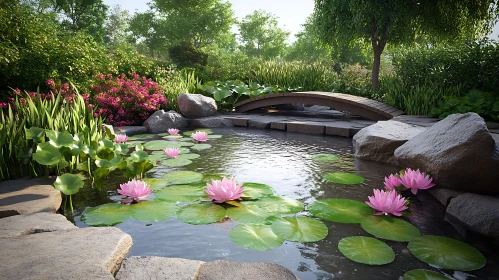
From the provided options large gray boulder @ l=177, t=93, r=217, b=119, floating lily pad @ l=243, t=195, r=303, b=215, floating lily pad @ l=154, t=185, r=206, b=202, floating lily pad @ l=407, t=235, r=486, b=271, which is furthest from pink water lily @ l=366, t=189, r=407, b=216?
large gray boulder @ l=177, t=93, r=217, b=119

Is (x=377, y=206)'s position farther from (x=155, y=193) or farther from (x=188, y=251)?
(x=155, y=193)

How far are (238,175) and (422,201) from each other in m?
1.62

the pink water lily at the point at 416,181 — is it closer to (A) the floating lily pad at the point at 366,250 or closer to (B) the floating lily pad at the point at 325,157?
(A) the floating lily pad at the point at 366,250

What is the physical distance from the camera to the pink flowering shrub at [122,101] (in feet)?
20.4

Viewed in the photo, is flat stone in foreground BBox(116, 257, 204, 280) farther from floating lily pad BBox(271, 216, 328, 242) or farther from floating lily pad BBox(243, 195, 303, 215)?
floating lily pad BBox(243, 195, 303, 215)

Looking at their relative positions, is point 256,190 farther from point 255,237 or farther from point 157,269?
point 157,269

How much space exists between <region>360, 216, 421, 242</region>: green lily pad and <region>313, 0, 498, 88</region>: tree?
7912 millimetres

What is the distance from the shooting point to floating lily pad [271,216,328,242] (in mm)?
1983

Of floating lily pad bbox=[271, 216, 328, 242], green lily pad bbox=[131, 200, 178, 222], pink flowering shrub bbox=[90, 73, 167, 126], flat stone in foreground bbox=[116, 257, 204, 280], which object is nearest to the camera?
flat stone in foreground bbox=[116, 257, 204, 280]

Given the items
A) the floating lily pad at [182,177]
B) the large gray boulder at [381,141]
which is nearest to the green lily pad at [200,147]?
the floating lily pad at [182,177]

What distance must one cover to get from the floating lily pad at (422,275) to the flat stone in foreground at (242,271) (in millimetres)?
588

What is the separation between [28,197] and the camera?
92.0 inches

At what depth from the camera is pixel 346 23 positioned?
31.2 feet

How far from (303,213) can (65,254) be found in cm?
150
